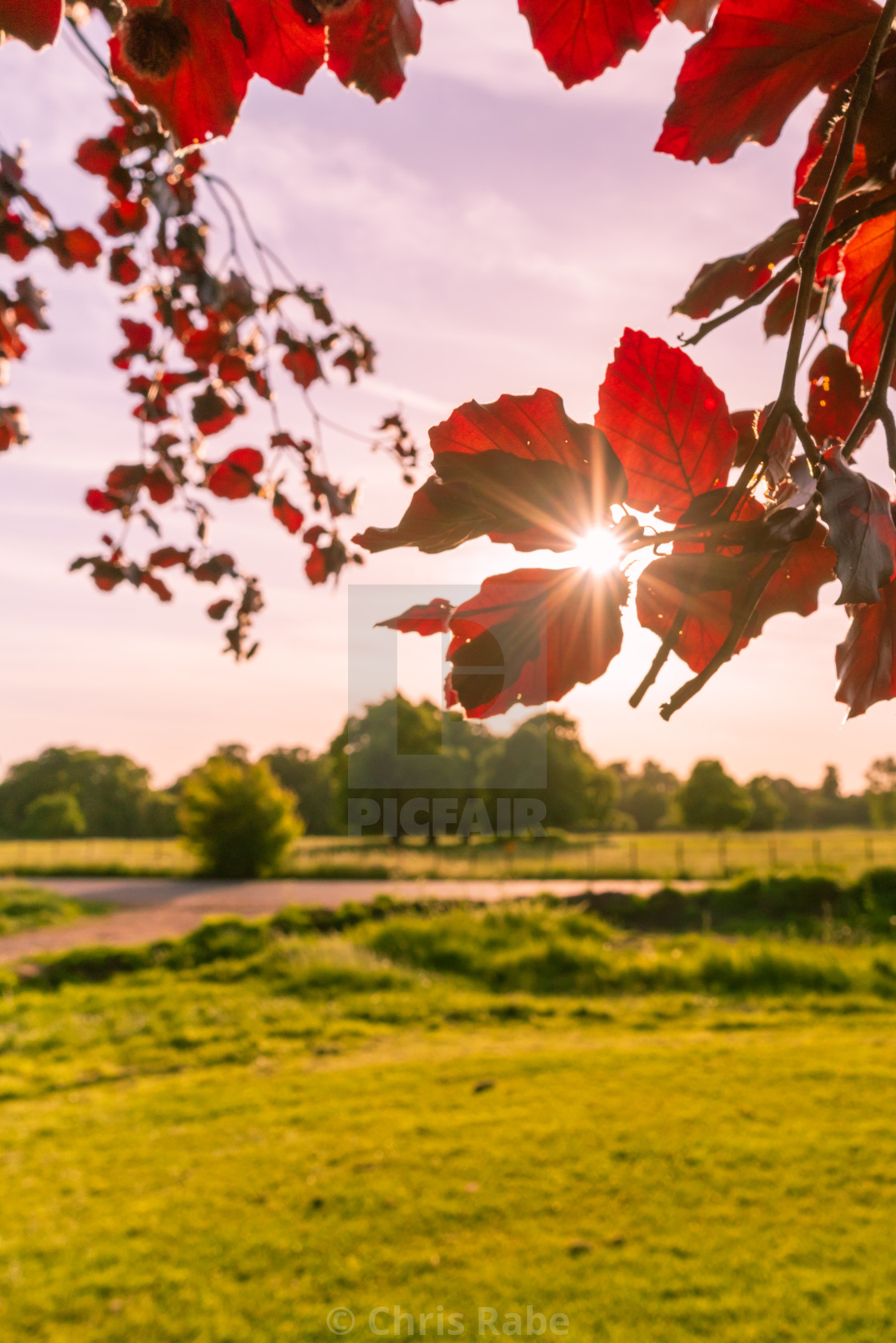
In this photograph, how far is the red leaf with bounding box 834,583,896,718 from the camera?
0.46 metres

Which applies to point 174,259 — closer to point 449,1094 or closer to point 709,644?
point 709,644

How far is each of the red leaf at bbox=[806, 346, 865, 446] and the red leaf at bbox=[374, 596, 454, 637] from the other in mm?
452

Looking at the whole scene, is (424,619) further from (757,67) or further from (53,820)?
(53,820)

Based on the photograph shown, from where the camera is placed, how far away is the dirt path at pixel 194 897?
46.1 feet

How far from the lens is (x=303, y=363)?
313 centimetres

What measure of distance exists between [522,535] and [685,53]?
38 centimetres

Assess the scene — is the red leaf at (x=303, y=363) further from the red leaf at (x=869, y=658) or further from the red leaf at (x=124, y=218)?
the red leaf at (x=869, y=658)

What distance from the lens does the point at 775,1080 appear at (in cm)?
579

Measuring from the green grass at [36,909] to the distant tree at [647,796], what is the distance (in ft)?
131

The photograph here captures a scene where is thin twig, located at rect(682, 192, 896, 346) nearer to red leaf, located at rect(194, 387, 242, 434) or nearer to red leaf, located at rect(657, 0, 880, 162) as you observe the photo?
red leaf, located at rect(657, 0, 880, 162)

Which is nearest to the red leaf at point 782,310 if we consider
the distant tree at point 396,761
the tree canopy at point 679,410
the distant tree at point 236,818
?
the tree canopy at point 679,410

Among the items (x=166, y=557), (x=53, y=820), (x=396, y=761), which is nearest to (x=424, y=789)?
(x=396, y=761)

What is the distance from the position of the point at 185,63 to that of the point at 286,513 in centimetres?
264

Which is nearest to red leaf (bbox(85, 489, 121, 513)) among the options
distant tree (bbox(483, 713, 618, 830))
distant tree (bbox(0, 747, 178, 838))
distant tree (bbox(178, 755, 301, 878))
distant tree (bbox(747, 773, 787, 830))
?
distant tree (bbox(483, 713, 618, 830))
